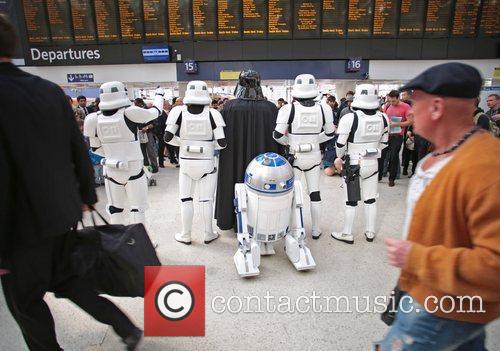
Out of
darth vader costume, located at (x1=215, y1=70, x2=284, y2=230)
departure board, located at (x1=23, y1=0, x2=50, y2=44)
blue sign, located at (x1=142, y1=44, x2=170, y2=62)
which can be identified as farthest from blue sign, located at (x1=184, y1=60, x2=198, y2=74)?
darth vader costume, located at (x1=215, y1=70, x2=284, y2=230)

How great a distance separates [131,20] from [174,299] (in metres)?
7.40

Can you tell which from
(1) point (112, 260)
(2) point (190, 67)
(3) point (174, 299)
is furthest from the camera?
(2) point (190, 67)

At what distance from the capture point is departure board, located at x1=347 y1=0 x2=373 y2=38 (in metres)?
7.18

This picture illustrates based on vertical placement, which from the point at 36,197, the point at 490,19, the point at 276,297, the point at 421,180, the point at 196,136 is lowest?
the point at 276,297

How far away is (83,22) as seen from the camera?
24.4 ft

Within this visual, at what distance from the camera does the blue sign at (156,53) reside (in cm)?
753

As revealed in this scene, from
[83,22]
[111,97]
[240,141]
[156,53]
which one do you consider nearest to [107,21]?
[83,22]

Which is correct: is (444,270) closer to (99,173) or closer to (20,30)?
(99,173)

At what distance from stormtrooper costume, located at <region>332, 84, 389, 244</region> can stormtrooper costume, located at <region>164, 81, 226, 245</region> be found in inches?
51.2

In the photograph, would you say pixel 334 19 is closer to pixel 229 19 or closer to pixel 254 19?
pixel 254 19

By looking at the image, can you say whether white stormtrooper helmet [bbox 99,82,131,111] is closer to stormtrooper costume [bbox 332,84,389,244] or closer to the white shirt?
stormtrooper costume [bbox 332,84,389,244]

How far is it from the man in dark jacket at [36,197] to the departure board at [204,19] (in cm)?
664

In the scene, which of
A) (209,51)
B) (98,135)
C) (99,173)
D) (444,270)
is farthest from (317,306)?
(209,51)

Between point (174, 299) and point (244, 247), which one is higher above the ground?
point (174, 299)
